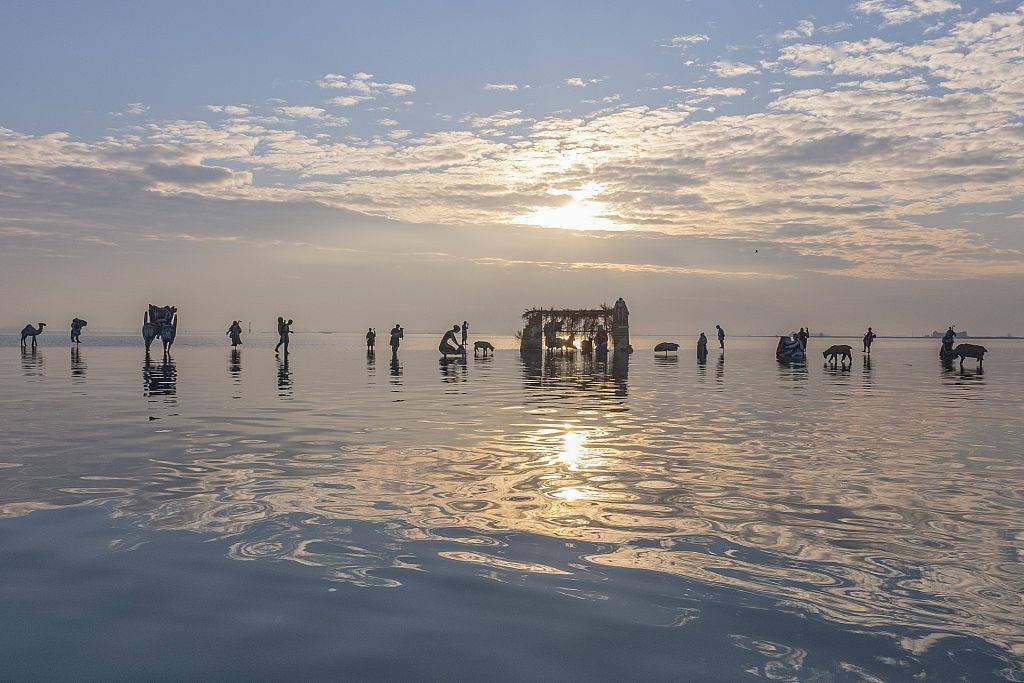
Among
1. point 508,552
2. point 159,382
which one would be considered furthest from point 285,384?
point 508,552

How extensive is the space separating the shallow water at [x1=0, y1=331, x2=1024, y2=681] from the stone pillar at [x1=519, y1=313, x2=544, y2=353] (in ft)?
149

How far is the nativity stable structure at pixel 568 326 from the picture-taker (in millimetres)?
56406

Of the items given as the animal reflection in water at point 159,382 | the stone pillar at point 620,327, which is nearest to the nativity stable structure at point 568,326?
the stone pillar at point 620,327

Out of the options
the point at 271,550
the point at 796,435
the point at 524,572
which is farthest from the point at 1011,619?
the point at 796,435

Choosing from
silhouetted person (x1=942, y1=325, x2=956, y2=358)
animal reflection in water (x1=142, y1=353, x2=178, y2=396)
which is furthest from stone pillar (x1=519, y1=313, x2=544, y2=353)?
animal reflection in water (x1=142, y1=353, x2=178, y2=396)

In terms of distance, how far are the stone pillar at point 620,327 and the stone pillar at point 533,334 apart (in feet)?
21.0

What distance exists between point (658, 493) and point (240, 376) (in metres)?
23.9

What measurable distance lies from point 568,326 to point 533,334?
10.3ft

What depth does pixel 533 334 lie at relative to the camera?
5978 cm

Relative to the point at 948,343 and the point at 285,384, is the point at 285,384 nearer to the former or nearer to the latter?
the point at 285,384

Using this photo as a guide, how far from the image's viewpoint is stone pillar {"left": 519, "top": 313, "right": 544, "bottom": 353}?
5922 cm

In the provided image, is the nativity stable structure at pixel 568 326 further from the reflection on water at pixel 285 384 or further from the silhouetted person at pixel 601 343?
the reflection on water at pixel 285 384

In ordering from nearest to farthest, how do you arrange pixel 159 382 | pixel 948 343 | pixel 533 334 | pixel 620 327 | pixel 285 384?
pixel 159 382
pixel 285 384
pixel 948 343
pixel 620 327
pixel 533 334

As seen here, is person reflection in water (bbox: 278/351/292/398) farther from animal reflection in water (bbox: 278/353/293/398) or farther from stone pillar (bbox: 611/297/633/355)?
stone pillar (bbox: 611/297/633/355)
